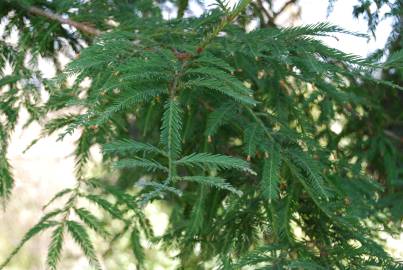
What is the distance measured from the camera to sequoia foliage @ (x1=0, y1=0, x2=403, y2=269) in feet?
4.20

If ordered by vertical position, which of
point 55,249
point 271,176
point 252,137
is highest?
point 252,137

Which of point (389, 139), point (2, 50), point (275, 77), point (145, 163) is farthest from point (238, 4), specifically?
point (389, 139)

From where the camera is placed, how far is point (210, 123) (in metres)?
1.72

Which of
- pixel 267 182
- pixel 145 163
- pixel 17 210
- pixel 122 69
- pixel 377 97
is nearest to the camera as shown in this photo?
pixel 145 163

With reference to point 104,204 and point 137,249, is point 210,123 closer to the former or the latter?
point 104,204

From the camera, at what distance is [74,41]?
233 centimetres

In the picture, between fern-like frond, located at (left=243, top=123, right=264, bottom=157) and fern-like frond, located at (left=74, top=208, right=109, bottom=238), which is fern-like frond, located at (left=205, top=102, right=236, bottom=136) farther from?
fern-like frond, located at (left=74, top=208, right=109, bottom=238)

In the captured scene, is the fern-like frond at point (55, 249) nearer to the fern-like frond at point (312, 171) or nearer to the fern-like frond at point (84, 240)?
the fern-like frond at point (84, 240)

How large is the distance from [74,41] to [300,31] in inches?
50.9

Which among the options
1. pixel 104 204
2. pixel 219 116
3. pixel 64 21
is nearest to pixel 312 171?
pixel 219 116

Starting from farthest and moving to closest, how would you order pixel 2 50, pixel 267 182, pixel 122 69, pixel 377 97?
1. pixel 377 97
2. pixel 2 50
3. pixel 267 182
4. pixel 122 69

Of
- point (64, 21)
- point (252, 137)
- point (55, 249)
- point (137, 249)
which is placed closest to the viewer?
point (55, 249)

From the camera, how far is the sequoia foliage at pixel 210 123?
50.4 inches

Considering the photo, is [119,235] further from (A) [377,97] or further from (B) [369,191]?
(A) [377,97]
